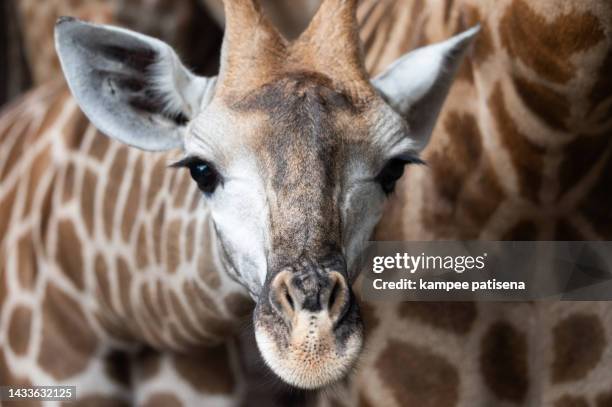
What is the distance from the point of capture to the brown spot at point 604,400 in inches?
113

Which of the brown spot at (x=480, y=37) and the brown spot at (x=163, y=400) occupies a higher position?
the brown spot at (x=480, y=37)

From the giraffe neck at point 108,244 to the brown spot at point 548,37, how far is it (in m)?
0.85

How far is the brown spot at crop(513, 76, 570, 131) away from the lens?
2.77m

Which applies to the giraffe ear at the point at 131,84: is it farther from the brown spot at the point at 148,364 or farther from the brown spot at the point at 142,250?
the brown spot at the point at 148,364

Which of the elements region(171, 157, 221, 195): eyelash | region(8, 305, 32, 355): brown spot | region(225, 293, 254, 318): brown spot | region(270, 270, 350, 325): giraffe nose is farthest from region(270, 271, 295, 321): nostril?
region(8, 305, 32, 355): brown spot

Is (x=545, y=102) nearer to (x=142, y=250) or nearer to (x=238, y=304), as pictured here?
(x=238, y=304)

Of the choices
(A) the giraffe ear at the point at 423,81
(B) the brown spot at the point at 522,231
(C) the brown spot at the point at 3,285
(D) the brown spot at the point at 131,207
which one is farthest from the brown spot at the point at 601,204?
(C) the brown spot at the point at 3,285

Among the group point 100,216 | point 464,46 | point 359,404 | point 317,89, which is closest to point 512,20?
point 464,46

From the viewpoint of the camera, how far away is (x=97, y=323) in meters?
3.25

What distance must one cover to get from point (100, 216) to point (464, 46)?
1.15 metres

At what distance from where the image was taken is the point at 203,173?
2.53m

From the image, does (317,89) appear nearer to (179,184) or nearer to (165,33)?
(179,184)

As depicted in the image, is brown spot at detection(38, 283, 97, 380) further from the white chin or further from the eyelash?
the white chin

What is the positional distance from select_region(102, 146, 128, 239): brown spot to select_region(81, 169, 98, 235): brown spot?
42 mm
